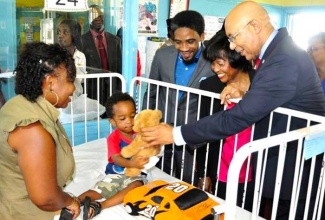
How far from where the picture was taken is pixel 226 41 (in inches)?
79.9

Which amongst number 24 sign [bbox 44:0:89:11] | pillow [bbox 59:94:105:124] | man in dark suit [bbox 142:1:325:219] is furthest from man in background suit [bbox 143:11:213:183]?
number 24 sign [bbox 44:0:89:11]

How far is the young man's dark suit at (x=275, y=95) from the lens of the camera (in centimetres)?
155

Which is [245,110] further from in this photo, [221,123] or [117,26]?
[117,26]

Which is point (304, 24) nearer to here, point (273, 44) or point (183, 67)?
point (183, 67)

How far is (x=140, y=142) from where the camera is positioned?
194cm

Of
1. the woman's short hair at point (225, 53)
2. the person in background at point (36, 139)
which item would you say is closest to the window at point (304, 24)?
the woman's short hair at point (225, 53)

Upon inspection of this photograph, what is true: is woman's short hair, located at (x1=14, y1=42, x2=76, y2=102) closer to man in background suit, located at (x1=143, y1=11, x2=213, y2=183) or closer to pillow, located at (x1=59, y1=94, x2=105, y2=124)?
man in background suit, located at (x1=143, y1=11, x2=213, y2=183)

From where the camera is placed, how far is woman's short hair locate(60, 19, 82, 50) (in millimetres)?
3482

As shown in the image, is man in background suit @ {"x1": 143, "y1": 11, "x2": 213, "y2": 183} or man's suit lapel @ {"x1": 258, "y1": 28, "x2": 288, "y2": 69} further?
man in background suit @ {"x1": 143, "y1": 11, "x2": 213, "y2": 183}

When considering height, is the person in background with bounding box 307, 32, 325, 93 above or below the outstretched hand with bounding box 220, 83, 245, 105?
above

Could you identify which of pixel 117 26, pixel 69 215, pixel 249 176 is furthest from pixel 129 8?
pixel 69 215

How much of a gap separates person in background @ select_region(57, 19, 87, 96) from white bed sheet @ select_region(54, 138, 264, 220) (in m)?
0.73

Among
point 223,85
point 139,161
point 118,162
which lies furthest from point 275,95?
point 118,162

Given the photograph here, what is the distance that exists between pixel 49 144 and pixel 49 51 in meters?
0.38
